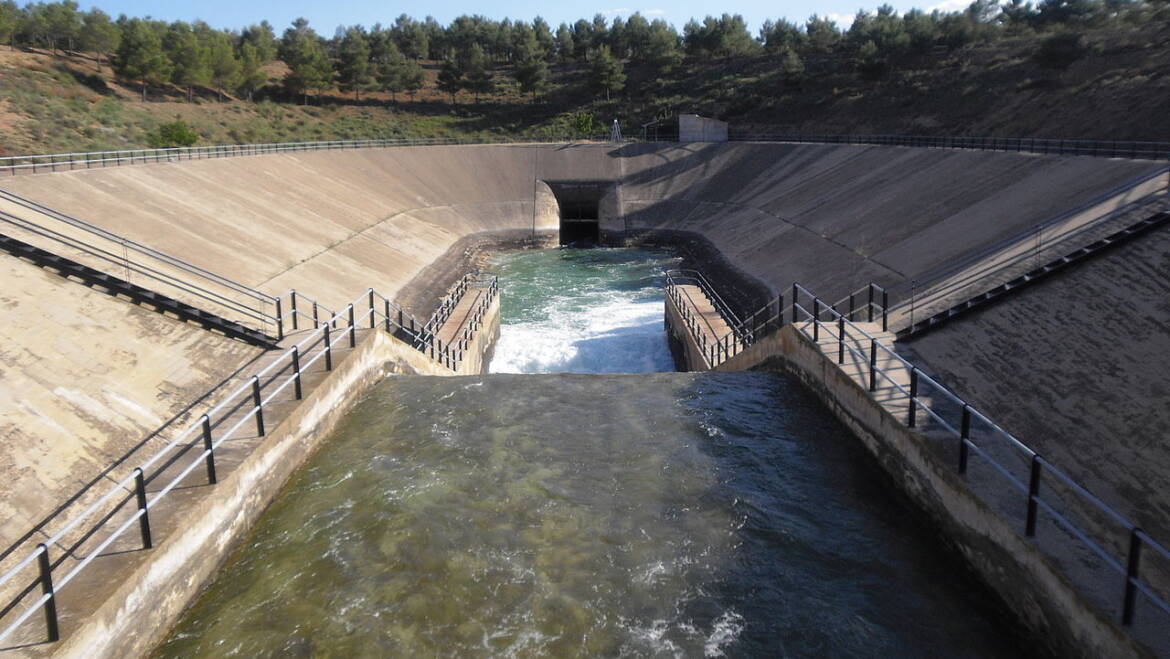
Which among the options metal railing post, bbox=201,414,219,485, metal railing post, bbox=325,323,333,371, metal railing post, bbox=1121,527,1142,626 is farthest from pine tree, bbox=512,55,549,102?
metal railing post, bbox=1121,527,1142,626

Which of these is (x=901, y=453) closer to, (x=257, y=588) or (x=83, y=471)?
(x=257, y=588)

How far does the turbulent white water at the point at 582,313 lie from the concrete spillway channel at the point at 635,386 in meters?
0.35

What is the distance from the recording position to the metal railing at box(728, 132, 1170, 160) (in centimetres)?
2986

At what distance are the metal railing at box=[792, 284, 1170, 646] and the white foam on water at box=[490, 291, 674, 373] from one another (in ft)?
54.4

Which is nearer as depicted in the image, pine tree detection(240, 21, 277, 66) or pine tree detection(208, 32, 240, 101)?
pine tree detection(208, 32, 240, 101)

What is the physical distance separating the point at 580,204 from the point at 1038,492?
53016 mm

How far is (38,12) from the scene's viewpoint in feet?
318

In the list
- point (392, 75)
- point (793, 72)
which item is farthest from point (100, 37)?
point (793, 72)

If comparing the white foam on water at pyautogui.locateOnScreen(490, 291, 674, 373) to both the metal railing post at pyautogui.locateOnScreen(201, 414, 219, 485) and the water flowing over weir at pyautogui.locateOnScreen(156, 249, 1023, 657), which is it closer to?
the water flowing over weir at pyautogui.locateOnScreen(156, 249, 1023, 657)

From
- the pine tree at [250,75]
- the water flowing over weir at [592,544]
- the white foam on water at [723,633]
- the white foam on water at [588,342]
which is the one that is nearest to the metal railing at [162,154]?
the white foam on water at [588,342]

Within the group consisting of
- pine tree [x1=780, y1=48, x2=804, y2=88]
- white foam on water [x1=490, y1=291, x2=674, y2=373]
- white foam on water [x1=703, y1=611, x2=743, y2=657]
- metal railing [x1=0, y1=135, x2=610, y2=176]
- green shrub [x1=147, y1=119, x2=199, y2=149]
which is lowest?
white foam on water [x1=490, y1=291, x2=674, y2=373]

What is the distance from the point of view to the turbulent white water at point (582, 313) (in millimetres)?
29094

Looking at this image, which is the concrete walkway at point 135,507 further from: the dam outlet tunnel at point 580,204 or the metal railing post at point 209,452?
the dam outlet tunnel at point 580,204

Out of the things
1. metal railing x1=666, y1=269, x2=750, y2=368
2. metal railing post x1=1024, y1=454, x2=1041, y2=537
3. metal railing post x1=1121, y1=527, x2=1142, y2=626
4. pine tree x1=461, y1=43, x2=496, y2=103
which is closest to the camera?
metal railing post x1=1121, y1=527, x2=1142, y2=626
